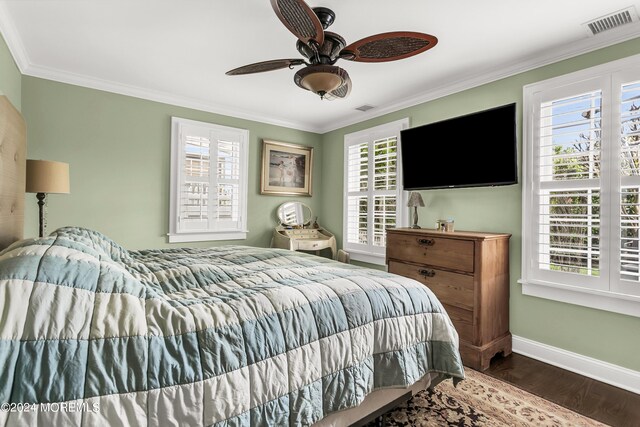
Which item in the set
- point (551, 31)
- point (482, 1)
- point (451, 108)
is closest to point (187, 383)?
point (482, 1)

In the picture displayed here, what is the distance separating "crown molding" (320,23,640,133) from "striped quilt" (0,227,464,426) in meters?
2.40

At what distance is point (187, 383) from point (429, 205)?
10.3 ft

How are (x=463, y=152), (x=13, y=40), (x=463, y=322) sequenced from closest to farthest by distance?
(x=13, y=40)
(x=463, y=322)
(x=463, y=152)

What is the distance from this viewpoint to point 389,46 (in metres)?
1.89

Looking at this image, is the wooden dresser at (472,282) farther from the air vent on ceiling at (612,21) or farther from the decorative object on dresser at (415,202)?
the air vent on ceiling at (612,21)

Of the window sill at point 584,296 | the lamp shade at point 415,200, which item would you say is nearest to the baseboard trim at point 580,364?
the window sill at point 584,296

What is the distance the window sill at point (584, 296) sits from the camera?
86.4 inches

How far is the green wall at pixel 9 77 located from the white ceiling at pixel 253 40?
9cm

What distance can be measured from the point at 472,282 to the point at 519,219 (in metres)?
0.78

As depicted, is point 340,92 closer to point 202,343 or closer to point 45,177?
point 202,343

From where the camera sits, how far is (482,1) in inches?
78.5

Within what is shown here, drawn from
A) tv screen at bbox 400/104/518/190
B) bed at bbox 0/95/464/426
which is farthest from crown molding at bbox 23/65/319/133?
bed at bbox 0/95/464/426

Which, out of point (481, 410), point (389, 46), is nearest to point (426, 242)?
point (481, 410)

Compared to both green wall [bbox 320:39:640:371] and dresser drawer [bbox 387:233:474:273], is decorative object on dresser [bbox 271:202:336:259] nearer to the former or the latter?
dresser drawer [bbox 387:233:474:273]
